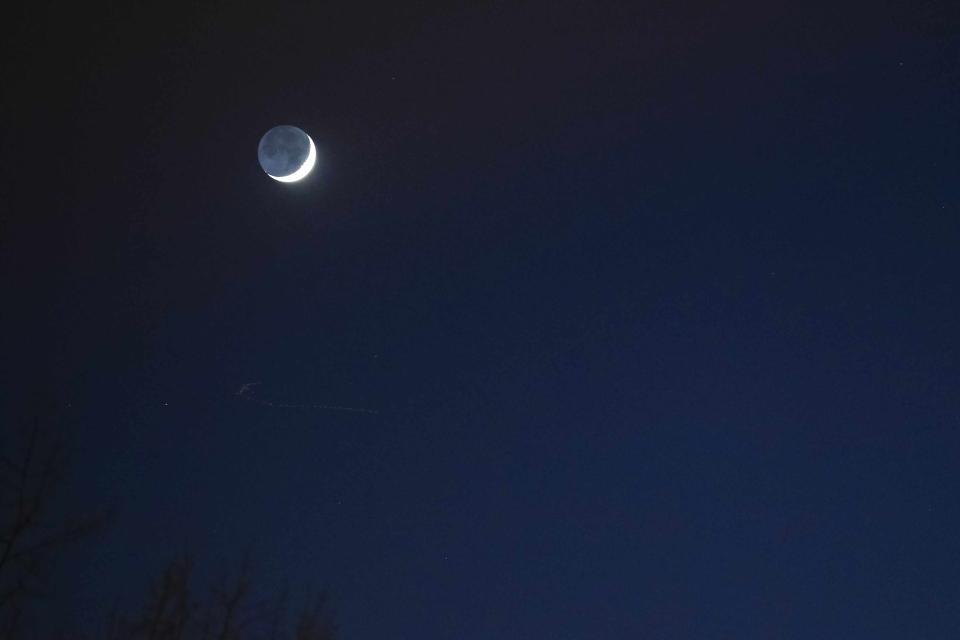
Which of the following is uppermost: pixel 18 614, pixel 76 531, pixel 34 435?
pixel 34 435

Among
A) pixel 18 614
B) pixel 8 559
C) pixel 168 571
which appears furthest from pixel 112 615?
pixel 8 559

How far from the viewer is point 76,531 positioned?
11.5 meters

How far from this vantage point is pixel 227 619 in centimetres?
1784

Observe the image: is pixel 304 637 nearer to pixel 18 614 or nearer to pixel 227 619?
pixel 227 619

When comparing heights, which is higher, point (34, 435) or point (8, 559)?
point (34, 435)

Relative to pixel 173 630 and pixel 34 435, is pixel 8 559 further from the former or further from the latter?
pixel 173 630

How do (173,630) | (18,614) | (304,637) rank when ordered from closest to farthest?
(18,614)
(173,630)
(304,637)

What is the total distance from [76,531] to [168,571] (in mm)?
6695

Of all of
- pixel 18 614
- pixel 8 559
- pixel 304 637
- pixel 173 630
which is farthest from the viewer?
Answer: pixel 304 637

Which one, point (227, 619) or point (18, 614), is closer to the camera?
point (18, 614)

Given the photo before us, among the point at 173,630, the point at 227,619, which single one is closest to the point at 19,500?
the point at 173,630

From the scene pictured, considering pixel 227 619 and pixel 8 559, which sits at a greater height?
pixel 227 619

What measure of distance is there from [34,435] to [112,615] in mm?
7621

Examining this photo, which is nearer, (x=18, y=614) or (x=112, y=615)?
(x=18, y=614)
